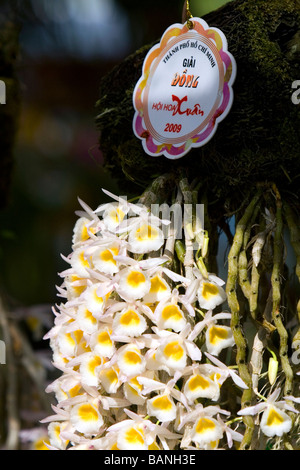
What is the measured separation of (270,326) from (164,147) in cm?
29

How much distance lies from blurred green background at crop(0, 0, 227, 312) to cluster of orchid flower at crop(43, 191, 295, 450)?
4.68 ft

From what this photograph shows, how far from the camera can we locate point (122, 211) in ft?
2.67

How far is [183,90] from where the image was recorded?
2.64 ft

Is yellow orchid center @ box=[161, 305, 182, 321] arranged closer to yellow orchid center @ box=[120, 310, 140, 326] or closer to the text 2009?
yellow orchid center @ box=[120, 310, 140, 326]

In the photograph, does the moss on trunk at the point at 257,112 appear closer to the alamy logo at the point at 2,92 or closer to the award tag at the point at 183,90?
the award tag at the point at 183,90

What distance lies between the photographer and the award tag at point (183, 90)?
2.52ft

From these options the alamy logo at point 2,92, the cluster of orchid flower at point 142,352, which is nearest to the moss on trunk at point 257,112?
the cluster of orchid flower at point 142,352

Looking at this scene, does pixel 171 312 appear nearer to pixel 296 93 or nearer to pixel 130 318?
pixel 130 318

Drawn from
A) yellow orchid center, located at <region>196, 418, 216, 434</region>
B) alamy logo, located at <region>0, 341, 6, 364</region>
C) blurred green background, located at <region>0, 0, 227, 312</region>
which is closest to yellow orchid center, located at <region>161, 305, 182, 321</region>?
yellow orchid center, located at <region>196, 418, 216, 434</region>

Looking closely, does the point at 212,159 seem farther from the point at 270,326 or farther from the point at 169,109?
the point at 270,326

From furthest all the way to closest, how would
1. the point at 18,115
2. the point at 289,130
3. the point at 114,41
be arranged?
the point at 114,41 < the point at 18,115 < the point at 289,130

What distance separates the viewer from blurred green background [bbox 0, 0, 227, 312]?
7.63 feet

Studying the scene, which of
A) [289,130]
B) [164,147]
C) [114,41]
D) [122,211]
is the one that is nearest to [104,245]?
[122,211]

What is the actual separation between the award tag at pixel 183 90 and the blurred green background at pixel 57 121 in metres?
1.36
